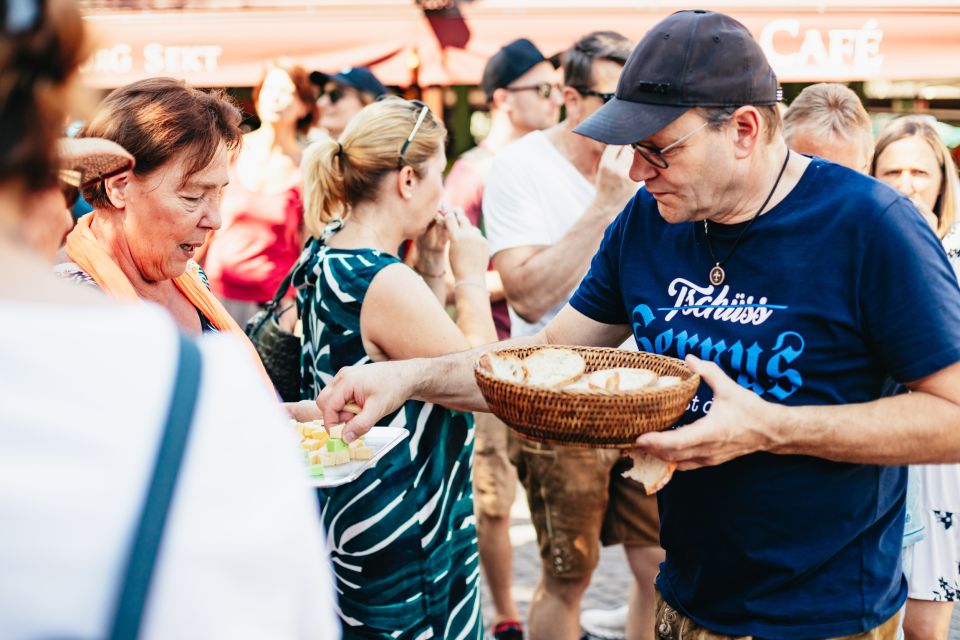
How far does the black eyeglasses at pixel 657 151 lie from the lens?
214 centimetres

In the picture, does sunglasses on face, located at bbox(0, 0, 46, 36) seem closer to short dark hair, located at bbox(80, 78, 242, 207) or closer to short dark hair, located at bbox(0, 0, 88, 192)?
short dark hair, located at bbox(0, 0, 88, 192)

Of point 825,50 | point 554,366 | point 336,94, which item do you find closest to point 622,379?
point 554,366

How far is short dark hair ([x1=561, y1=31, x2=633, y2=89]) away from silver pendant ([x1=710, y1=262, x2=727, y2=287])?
2257 mm

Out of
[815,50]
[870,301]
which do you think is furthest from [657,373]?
[815,50]

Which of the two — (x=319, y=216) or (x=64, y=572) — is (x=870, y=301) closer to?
(x=64, y=572)

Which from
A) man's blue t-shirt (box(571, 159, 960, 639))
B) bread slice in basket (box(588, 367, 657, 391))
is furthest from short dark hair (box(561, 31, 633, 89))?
bread slice in basket (box(588, 367, 657, 391))

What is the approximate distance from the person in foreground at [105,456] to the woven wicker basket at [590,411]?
98 cm

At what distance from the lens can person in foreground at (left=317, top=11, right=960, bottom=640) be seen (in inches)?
75.0

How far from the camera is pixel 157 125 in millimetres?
2604

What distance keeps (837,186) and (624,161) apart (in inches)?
73.8

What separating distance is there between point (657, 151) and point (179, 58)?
5.30 meters

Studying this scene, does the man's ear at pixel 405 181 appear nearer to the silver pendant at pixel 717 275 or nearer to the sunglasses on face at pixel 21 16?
the silver pendant at pixel 717 275

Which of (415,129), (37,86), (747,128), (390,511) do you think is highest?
(37,86)

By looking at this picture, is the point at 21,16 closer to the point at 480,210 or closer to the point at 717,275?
the point at 717,275
